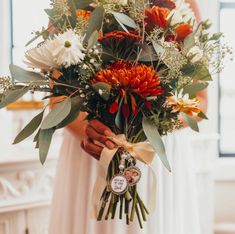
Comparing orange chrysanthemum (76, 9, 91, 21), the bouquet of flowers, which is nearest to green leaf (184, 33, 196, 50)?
the bouquet of flowers

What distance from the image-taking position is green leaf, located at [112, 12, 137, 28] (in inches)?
33.3

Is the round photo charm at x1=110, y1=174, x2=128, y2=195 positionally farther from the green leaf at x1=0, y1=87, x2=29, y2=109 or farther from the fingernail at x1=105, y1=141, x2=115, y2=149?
the green leaf at x1=0, y1=87, x2=29, y2=109

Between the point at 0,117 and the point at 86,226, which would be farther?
the point at 0,117

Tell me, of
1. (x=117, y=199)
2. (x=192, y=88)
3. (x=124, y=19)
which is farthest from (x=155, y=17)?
(x=117, y=199)

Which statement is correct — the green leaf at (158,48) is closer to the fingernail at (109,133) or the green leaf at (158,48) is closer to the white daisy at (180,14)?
the white daisy at (180,14)

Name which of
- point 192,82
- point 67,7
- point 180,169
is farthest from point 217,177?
point 67,7

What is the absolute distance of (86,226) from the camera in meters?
1.13

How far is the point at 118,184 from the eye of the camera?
865mm

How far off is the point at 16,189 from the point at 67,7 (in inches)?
36.4

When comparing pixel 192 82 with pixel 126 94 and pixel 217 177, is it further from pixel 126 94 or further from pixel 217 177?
pixel 217 177

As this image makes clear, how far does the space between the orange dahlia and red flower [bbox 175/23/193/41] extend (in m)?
0.13

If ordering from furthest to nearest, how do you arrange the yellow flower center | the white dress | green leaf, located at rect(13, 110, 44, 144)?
the white dress < green leaf, located at rect(13, 110, 44, 144) < the yellow flower center

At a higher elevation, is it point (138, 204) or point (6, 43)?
point (6, 43)

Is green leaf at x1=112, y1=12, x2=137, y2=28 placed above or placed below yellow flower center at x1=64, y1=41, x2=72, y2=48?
above
